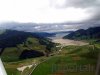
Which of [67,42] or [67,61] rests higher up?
[67,42]

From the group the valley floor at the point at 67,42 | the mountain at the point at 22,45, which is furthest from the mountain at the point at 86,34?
the mountain at the point at 22,45

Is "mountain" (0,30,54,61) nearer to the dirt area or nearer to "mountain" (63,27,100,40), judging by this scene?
the dirt area

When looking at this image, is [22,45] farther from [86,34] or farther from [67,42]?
[86,34]

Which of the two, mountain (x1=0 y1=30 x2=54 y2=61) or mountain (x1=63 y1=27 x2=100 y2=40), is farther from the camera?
mountain (x1=63 y1=27 x2=100 y2=40)

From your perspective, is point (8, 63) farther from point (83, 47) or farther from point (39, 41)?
point (83, 47)

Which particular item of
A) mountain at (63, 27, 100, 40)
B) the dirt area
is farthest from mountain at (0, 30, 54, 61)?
mountain at (63, 27, 100, 40)

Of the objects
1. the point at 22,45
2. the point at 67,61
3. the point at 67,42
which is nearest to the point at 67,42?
the point at 67,42

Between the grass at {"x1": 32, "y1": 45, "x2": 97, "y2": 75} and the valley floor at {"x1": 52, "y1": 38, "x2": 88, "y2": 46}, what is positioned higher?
the valley floor at {"x1": 52, "y1": 38, "x2": 88, "y2": 46}

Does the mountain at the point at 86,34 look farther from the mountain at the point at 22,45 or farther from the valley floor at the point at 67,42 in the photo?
the mountain at the point at 22,45

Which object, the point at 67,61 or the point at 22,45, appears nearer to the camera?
the point at 22,45
